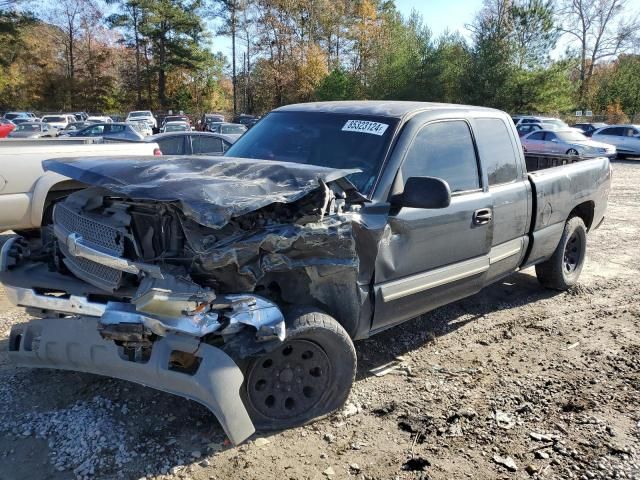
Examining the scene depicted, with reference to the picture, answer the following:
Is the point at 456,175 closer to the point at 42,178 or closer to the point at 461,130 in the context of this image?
the point at 461,130

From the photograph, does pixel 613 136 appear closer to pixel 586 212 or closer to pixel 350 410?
pixel 586 212

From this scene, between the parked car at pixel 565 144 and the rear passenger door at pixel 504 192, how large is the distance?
18.0 m

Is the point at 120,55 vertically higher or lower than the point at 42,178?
higher

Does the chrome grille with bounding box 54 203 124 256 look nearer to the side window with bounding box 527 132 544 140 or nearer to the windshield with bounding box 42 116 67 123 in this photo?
the side window with bounding box 527 132 544 140

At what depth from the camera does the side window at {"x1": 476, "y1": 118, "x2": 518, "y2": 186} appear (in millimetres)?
4445

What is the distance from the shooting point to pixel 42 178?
20.2ft

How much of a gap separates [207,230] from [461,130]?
2.42 metres

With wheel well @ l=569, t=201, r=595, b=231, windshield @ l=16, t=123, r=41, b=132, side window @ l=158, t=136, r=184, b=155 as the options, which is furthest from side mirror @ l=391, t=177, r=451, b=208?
windshield @ l=16, t=123, r=41, b=132

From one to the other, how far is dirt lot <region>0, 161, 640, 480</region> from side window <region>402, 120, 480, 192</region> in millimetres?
1377

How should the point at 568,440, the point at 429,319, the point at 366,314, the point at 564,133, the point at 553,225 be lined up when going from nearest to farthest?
the point at 568,440
the point at 366,314
the point at 429,319
the point at 553,225
the point at 564,133

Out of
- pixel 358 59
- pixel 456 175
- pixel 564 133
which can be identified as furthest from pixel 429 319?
pixel 358 59

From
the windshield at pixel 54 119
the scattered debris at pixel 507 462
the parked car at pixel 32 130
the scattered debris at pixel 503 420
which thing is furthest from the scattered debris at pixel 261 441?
the windshield at pixel 54 119

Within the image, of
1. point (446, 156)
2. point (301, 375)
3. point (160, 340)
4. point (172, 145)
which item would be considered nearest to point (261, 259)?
point (160, 340)

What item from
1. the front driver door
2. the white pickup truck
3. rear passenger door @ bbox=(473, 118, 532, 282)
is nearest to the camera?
the front driver door
